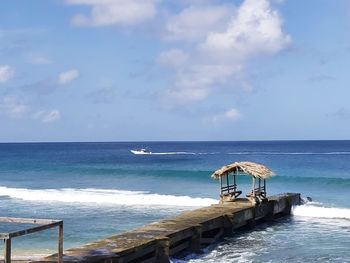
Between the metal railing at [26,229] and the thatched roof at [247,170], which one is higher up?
the thatched roof at [247,170]

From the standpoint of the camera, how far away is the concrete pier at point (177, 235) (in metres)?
15.3

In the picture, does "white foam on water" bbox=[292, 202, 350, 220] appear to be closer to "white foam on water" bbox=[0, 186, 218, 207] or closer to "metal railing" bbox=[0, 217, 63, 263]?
Answer: "white foam on water" bbox=[0, 186, 218, 207]

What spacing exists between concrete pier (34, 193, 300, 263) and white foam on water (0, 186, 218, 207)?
26.5 ft

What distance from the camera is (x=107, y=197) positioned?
1489 inches

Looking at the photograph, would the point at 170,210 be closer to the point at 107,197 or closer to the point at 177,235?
the point at 107,197

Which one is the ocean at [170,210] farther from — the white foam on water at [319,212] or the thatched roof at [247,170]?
the thatched roof at [247,170]

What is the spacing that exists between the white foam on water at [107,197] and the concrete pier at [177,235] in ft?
26.5

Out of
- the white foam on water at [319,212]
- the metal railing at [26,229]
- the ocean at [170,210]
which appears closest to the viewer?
the metal railing at [26,229]

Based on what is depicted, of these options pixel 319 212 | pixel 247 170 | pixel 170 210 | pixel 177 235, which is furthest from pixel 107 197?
pixel 177 235

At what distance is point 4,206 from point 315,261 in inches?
815

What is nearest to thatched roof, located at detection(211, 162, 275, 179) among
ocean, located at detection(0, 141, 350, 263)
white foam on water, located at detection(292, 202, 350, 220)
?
ocean, located at detection(0, 141, 350, 263)

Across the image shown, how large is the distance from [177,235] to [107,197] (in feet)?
64.6

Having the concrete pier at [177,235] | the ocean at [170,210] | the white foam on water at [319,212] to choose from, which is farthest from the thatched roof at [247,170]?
the white foam on water at [319,212]

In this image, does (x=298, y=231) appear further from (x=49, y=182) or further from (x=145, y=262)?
(x=49, y=182)
